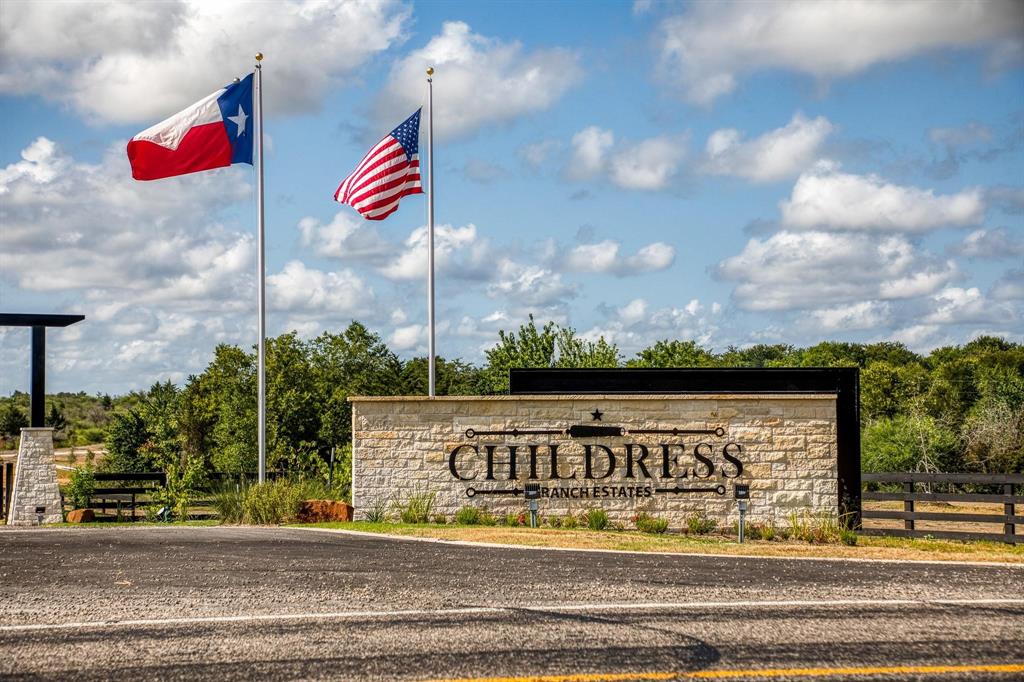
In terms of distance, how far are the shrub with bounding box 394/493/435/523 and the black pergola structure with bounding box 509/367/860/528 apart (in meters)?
2.87

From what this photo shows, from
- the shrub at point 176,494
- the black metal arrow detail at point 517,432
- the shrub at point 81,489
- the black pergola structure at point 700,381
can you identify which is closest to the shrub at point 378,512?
the black metal arrow detail at point 517,432

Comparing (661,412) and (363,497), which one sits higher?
(661,412)

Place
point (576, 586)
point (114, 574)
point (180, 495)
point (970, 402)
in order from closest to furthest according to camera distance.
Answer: point (576, 586) < point (114, 574) < point (180, 495) < point (970, 402)

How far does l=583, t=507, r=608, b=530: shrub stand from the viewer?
19469mm

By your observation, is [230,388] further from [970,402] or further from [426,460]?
[970,402]

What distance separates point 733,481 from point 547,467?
369cm

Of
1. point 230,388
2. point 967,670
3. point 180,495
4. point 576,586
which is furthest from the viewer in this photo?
point 230,388

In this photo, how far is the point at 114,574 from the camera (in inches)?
469

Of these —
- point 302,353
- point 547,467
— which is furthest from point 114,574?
point 302,353

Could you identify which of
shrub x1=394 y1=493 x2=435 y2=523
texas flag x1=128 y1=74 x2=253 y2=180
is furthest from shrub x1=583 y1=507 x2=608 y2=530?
texas flag x1=128 y1=74 x2=253 y2=180

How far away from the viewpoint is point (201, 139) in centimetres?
2144

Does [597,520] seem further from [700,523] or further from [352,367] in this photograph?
[352,367]

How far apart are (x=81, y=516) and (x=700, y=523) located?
15030 mm

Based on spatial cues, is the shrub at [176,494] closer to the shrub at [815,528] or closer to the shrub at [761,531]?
the shrub at [761,531]
